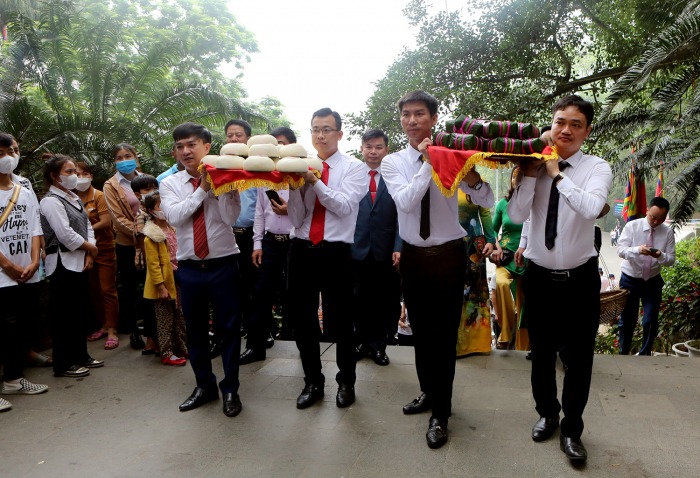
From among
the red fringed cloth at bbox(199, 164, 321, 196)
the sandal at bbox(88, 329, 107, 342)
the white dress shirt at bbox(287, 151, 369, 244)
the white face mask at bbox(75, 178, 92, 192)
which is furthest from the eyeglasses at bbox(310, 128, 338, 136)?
the sandal at bbox(88, 329, 107, 342)

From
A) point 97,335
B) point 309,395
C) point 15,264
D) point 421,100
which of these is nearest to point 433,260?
point 421,100

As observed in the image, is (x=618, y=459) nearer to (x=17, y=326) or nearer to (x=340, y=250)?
(x=340, y=250)

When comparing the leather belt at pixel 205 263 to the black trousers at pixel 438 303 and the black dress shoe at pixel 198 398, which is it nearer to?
the black dress shoe at pixel 198 398

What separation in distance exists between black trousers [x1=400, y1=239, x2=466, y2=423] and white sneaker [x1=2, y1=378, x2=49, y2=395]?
3162 mm

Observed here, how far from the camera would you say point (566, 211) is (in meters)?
3.19

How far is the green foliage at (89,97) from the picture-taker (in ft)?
27.1

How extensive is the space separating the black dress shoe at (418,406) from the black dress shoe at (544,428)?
746mm

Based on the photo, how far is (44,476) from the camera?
3184 mm

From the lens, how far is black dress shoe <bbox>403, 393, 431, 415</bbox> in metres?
3.85

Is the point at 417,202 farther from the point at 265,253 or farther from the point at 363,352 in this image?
the point at 363,352

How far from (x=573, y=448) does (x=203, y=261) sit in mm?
2668

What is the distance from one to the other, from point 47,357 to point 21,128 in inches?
171

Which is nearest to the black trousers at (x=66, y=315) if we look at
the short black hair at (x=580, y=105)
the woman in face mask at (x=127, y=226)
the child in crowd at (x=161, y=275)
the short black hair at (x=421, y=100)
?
the child in crowd at (x=161, y=275)

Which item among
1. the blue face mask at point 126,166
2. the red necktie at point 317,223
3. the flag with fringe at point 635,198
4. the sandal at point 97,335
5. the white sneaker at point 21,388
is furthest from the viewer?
the flag with fringe at point 635,198
